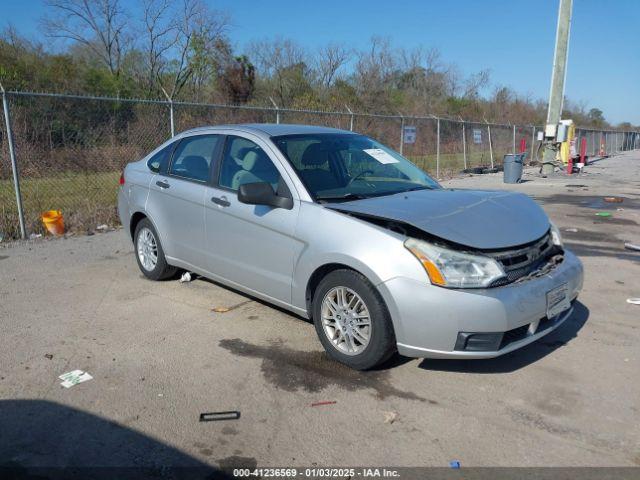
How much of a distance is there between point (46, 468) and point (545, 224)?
3.62 metres

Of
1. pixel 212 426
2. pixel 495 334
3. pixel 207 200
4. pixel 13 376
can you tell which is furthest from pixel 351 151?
pixel 13 376

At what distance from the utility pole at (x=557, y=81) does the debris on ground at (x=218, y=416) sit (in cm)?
1806

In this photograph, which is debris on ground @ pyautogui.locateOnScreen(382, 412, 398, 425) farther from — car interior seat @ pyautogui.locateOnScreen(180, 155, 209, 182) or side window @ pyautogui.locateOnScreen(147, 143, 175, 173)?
side window @ pyautogui.locateOnScreen(147, 143, 175, 173)

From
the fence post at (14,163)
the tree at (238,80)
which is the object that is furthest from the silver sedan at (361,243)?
the tree at (238,80)

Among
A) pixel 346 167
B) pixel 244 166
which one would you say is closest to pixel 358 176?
pixel 346 167

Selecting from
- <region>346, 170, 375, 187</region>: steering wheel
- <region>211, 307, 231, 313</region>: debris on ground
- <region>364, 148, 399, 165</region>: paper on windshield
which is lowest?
<region>211, 307, 231, 313</region>: debris on ground

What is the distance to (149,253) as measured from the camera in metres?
5.84

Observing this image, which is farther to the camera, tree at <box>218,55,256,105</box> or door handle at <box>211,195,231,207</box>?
tree at <box>218,55,256,105</box>

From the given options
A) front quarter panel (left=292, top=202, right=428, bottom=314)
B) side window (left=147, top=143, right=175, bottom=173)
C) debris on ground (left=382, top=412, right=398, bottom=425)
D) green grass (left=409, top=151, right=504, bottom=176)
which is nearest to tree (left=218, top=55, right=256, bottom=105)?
green grass (left=409, top=151, right=504, bottom=176)

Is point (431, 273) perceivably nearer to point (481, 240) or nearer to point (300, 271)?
Result: point (481, 240)

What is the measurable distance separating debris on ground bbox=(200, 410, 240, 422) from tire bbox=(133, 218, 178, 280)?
2665 millimetres

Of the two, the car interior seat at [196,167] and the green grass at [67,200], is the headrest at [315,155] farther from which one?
the green grass at [67,200]

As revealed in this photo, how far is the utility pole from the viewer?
18.1 metres

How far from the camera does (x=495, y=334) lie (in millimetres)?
3305
